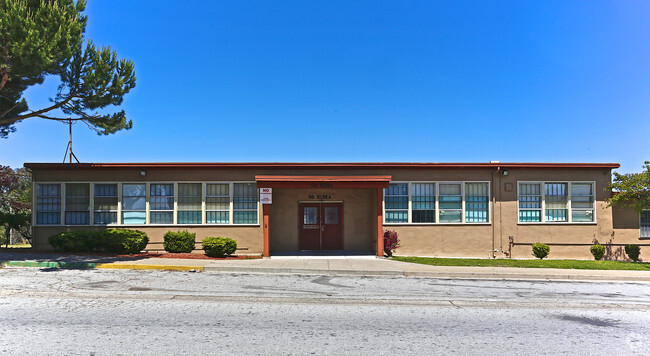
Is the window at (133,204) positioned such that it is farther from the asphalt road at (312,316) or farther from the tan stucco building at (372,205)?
the asphalt road at (312,316)

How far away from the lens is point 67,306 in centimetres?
778

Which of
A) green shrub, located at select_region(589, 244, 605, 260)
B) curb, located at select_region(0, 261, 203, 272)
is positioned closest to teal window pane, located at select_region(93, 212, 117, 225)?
curb, located at select_region(0, 261, 203, 272)

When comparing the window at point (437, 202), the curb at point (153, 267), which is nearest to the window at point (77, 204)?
the curb at point (153, 267)

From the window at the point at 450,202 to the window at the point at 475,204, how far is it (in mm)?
299

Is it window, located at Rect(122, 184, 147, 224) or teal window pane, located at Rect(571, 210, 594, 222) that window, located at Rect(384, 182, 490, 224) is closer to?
teal window pane, located at Rect(571, 210, 594, 222)

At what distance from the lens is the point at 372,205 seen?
691 inches

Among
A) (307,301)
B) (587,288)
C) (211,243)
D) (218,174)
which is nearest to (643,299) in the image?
(587,288)

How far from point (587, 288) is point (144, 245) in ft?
48.3

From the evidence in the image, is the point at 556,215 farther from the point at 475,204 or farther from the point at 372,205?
the point at 372,205

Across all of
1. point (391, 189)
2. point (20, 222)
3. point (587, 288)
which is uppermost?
point (391, 189)

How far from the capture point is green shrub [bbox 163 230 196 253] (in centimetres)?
1589

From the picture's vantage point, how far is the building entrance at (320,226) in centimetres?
1778

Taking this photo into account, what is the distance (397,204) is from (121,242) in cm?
1084

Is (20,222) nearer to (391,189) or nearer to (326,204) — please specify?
(326,204)
